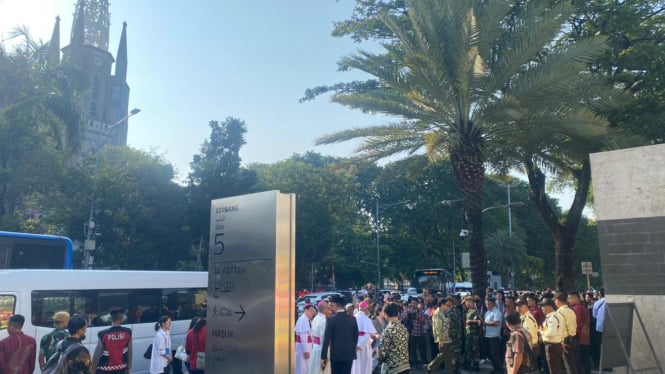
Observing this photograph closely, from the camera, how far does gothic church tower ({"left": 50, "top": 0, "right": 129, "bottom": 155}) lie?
63188 millimetres

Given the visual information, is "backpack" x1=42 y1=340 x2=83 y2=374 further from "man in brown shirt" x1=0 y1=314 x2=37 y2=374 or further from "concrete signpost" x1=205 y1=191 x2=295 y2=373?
"man in brown shirt" x1=0 y1=314 x2=37 y2=374

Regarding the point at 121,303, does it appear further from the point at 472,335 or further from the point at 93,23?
the point at 93,23

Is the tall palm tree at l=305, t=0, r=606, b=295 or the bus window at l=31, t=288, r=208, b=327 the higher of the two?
the tall palm tree at l=305, t=0, r=606, b=295

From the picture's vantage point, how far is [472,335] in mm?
12297

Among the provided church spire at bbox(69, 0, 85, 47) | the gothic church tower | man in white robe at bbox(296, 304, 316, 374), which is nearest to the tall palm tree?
man in white robe at bbox(296, 304, 316, 374)

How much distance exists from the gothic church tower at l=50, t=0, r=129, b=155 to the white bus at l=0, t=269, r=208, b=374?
52755 mm

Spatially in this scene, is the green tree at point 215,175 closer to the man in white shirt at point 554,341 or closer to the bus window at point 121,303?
the bus window at point 121,303

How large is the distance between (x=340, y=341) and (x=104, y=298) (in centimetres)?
680

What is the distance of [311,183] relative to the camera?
3675cm

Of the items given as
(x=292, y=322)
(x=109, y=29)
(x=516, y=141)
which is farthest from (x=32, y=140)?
(x=109, y=29)

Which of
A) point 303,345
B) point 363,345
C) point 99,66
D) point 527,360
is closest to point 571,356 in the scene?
point 527,360

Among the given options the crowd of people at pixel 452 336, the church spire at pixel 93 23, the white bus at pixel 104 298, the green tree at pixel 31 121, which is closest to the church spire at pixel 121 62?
the church spire at pixel 93 23

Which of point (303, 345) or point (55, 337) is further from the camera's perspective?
point (303, 345)

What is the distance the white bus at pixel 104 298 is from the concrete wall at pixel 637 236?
10145 millimetres
